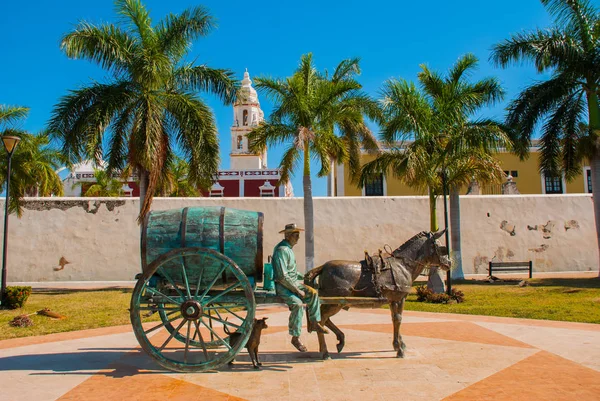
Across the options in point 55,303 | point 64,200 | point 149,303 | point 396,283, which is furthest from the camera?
point 64,200

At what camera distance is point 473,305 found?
39.9 ft

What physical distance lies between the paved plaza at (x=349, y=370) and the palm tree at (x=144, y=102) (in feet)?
25.4

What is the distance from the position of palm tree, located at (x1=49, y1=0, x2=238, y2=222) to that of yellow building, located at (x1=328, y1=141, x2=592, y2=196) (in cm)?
1571

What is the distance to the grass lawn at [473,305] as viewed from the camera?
10.1 m

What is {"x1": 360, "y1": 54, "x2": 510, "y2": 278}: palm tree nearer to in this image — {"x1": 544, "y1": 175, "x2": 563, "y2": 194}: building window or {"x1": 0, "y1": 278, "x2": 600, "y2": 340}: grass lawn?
{"x1": 0, "y1": 278, "x2": 600, "y2": 340}: grass lawn

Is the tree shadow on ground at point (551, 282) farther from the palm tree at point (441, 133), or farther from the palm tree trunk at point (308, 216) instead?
the palm tree trunk at point (308, 216)

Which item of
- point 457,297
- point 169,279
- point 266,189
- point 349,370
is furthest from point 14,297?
point 266,189

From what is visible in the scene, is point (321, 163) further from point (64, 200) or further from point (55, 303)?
point (64, 200)

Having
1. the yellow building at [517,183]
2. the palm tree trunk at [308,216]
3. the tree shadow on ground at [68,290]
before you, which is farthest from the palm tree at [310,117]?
the yellow building at [517,183]

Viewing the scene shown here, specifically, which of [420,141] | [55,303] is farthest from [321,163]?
[55,303]

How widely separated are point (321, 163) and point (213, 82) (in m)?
4.36

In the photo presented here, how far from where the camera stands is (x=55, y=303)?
1338cm

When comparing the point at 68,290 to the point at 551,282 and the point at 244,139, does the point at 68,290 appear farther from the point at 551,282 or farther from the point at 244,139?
the point at 244,139

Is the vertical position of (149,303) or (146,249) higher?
(146,249)
